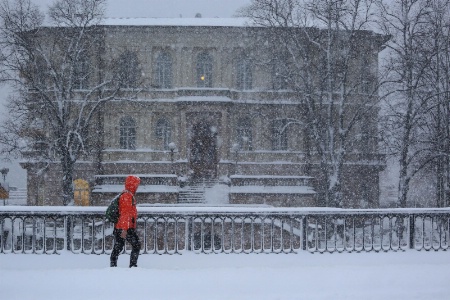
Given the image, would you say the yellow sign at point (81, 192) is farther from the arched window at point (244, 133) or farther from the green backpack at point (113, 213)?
the green backpack at point (113, 213)

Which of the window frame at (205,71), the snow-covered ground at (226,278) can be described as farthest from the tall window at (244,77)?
the snow-covered ground at (226,278)

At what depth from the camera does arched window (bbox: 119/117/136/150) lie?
1265 inches

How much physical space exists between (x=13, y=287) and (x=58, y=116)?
57.1 ft

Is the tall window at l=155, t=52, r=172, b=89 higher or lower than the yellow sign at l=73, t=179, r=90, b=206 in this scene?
higher

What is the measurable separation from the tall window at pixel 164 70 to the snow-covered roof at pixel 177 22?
2.29 metres

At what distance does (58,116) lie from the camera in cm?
2291

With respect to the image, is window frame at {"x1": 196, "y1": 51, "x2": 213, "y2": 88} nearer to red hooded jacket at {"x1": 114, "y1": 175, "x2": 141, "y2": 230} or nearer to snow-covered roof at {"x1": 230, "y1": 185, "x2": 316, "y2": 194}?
snow-covered roof at {"x1": 230, "y1": 185, "x2": 316, "y2": 194}

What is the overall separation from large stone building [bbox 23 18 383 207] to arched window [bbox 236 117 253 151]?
7 centimetres

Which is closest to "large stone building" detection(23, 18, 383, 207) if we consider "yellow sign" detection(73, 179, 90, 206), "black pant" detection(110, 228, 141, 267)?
"yellow sign" detection(73, 179, 90, 206)

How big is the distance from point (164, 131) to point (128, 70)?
254 inches

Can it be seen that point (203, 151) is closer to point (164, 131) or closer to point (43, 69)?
point (164, 131)

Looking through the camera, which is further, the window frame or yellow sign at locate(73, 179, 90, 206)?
the window frame

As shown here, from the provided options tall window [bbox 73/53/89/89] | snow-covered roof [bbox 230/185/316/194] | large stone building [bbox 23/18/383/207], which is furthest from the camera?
large stone building [bbox 23/18/383/207]

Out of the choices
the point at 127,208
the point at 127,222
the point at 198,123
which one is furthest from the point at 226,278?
the point at 198,123
